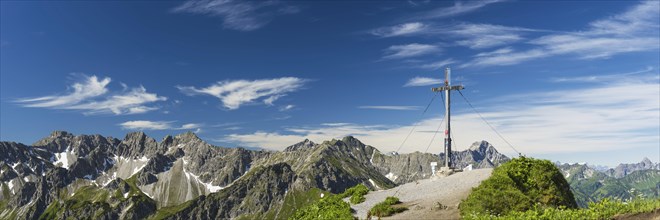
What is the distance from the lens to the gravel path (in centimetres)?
2669

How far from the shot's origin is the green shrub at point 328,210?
1169 inches

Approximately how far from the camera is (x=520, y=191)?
24109mm

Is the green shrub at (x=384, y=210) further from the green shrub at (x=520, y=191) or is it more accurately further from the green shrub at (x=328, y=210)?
the green shrub at (x=520, y=191)

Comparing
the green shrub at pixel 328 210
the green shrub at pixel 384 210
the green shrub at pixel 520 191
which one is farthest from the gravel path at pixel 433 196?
the green shrub at pixel 520 191

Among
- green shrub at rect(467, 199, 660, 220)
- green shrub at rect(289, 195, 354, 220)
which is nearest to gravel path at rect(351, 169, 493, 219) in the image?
green shrub at rect(289, 195, 354, 220)

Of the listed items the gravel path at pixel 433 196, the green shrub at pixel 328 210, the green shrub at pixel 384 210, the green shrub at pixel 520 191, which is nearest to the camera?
the green shrub at pixel 520 191

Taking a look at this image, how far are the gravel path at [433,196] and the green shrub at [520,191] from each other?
2.00 metres

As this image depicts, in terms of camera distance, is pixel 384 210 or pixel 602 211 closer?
pixel 602 211

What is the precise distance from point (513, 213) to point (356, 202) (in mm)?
14773

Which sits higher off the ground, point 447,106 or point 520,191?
point 447,106

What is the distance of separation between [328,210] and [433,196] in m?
7.50

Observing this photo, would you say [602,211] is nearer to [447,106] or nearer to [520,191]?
[520,191]

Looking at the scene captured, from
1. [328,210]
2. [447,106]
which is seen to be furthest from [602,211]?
[447,106]

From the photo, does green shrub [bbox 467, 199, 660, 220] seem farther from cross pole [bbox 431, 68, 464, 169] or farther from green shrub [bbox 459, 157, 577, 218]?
cross pole [bbox 431, 68, 464, 169]
